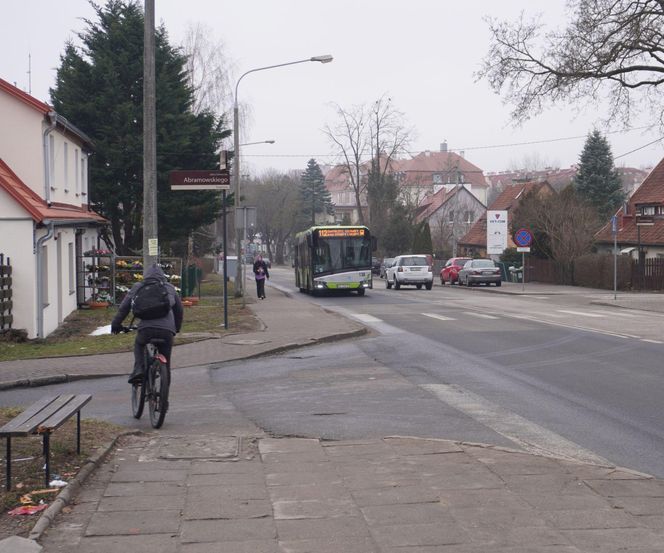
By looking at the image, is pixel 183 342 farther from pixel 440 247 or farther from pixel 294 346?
pixel 440 247

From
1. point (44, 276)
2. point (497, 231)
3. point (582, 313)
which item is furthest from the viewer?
point (497, 231)

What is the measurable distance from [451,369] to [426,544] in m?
8.51

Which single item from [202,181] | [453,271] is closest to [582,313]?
[202,181]

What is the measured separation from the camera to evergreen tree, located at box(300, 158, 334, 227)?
119125mm

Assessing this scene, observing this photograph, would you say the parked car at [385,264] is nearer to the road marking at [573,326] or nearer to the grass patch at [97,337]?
the road marking at [573,326]

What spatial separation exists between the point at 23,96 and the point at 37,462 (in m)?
16.3

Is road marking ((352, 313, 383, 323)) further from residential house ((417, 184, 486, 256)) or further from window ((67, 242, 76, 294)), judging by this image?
residential house ((417, 184, 486, 256))

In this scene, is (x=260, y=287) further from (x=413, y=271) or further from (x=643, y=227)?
(x=643, y=227)

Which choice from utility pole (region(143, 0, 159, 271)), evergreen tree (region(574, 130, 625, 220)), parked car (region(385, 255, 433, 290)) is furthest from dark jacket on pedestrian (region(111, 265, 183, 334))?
evergreen tree (region(574, 130, 625, 220))

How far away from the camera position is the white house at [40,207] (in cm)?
1833

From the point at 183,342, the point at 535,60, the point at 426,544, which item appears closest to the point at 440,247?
the point at 535,60

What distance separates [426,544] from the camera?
520 centimetres

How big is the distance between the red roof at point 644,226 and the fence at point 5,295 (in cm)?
3631

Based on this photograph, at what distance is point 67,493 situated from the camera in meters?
6.07
